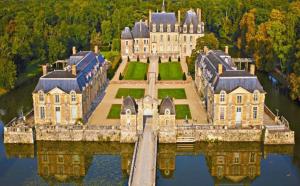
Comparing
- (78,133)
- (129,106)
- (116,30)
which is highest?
(116,30)

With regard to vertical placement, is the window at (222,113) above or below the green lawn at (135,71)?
above

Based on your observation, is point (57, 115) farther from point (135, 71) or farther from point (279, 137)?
point (135, 71)

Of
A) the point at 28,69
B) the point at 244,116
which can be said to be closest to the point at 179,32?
the point at 28,69

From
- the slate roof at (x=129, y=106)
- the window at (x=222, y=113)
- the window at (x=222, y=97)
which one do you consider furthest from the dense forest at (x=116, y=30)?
the slate roof at (x=129, y=106)

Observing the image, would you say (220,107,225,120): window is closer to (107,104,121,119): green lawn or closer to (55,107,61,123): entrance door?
(107,104,121,119): green lawn

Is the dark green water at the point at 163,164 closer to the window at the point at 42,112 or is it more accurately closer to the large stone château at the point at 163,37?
the window at the point at 42,112

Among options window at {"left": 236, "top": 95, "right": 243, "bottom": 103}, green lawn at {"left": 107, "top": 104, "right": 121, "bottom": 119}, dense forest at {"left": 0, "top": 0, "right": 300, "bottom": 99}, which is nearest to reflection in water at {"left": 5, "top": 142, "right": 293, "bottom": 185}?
window at {"left": 236, "top": 95, "right": 243, "bottom": 103}

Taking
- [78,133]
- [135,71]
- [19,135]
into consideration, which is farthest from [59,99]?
[135,71]
